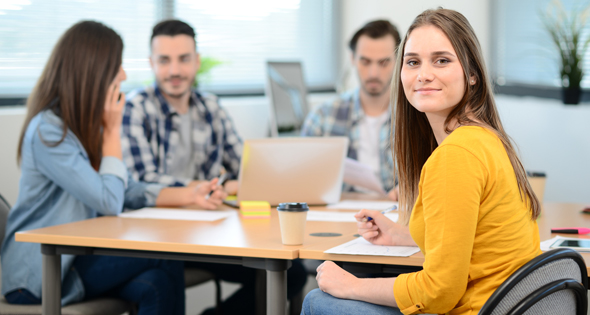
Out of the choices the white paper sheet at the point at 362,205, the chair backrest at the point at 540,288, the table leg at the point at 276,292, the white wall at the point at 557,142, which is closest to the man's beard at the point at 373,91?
the white wall at the point at 557,142

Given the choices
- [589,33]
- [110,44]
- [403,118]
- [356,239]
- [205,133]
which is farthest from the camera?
[589,33]

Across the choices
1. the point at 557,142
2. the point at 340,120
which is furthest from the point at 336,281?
the point at 557,142

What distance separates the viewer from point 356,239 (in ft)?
5.14

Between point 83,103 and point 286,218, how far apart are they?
89cm

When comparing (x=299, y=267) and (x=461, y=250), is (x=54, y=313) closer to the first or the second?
(x=299, y=267)

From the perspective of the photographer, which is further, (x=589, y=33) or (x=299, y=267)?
(x=589, y=33)

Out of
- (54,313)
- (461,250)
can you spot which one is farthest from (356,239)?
(54,313)

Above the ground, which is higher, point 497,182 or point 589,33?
point 589,33

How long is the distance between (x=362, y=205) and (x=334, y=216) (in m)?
0.25

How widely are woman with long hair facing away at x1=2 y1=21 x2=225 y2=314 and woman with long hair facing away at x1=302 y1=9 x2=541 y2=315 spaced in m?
0.76

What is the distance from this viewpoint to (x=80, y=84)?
196 cm

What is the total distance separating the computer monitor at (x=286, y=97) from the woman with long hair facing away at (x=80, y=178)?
1.64 metres

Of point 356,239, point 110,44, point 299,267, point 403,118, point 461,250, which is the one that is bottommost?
point 299,267

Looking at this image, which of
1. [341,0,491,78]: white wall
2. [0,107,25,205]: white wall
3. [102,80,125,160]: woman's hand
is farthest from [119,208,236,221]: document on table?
[341,0,491,78]: white wall
